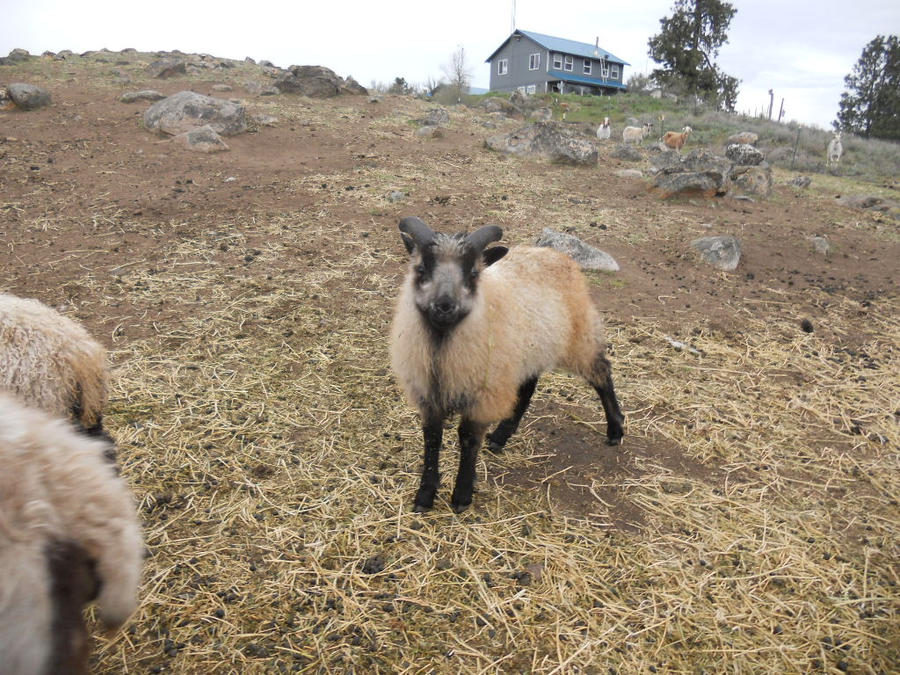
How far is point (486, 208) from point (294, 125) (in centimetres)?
711

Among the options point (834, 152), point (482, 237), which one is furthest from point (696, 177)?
point (834, 152)

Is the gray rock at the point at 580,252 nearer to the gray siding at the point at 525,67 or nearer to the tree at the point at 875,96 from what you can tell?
the tree at the point at 875,96

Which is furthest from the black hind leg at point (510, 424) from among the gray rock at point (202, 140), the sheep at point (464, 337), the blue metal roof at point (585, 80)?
the blue metal roof at point (585, 80)

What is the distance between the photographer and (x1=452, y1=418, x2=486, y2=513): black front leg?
3.77 meters

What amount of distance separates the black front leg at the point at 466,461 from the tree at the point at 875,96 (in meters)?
45.1

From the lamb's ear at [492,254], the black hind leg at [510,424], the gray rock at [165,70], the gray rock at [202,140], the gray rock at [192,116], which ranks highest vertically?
the gray rock at [165,70]

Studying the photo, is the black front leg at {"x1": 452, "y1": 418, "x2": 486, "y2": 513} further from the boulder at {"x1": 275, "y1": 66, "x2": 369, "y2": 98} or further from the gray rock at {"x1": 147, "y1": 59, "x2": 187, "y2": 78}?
the gray rock at {"x1": 147, "y1": 59, "x2": 187, "y2": 78}

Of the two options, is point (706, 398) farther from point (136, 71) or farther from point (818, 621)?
point (136, 71)

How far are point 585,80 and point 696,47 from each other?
16.5m

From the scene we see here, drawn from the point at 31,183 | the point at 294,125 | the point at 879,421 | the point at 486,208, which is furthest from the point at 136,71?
the point at 879,421

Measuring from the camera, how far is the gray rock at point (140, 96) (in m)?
14.0

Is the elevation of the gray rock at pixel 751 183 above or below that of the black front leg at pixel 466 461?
above

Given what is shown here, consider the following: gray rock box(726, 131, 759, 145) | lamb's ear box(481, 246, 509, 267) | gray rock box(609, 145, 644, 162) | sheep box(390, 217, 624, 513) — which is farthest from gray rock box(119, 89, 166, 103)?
gray rock box(726, 131, 759, 145)

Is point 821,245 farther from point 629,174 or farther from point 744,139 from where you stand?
point 744,139
